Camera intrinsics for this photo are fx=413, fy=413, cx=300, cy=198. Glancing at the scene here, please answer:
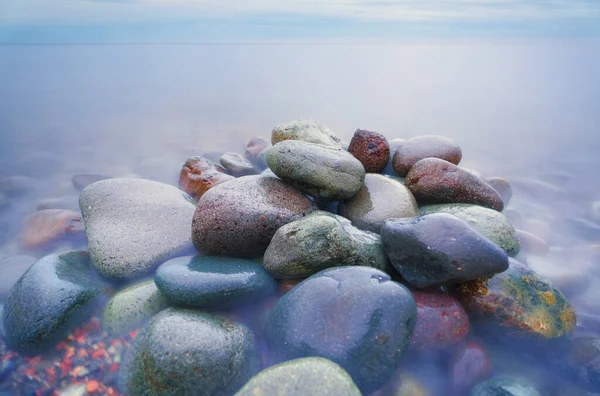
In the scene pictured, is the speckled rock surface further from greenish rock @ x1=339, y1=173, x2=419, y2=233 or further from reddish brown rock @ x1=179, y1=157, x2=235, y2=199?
reddish brown rock @ x1=179, y1=157, x2=235, y2=199

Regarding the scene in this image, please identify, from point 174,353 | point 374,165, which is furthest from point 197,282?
point 374,165

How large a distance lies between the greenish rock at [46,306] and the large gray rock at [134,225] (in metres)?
0.22

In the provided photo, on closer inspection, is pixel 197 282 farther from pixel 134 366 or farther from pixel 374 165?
pixel 374 165

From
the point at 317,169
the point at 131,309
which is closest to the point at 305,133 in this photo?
the point at 317,169

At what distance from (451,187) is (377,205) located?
591 mm

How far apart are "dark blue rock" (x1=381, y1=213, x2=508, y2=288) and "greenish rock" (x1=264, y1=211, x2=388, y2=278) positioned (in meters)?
0.21

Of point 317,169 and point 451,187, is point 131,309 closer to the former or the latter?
point 317,169

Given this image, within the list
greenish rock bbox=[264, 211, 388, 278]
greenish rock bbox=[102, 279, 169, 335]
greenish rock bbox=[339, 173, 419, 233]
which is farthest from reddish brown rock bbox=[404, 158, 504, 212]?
greenish rock bbox=[102, 279, 169, 335]

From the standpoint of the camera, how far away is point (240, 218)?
2.71 m

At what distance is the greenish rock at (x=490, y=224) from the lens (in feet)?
9.25

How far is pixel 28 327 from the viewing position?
239 centimetres

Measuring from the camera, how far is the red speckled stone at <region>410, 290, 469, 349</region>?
2242 mm

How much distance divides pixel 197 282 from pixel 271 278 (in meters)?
0.47

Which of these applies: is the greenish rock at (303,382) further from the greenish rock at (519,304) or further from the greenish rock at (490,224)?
the greenish rock at (490,224)
